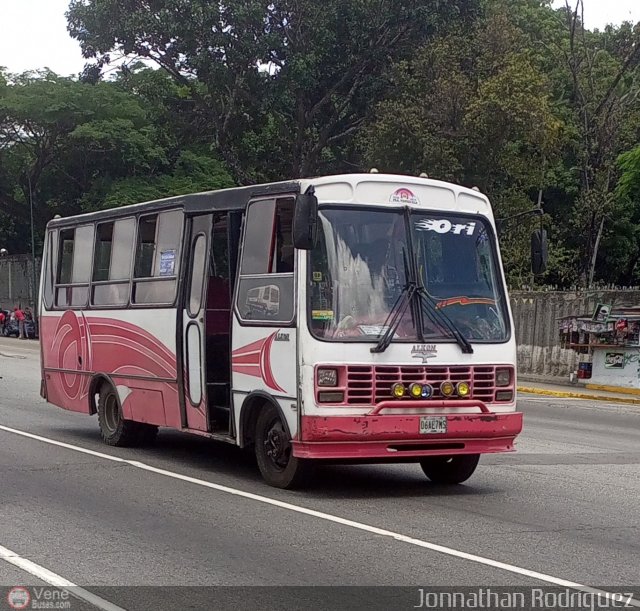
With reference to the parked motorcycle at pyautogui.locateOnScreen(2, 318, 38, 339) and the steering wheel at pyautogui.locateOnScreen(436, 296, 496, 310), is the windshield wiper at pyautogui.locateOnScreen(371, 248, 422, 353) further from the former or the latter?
the parked motorcycle at pyautogui.locateOnScreen(2, 318, 38, 339)

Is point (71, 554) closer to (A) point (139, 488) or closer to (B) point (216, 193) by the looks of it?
(A) point (139, 488)

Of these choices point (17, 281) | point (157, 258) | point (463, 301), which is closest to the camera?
point (463, 301)

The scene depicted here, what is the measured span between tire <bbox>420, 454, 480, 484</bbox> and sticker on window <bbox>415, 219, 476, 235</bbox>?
2177 millimetres

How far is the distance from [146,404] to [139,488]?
2.27m

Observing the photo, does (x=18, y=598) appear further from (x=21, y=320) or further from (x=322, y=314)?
(x=21, y=320)

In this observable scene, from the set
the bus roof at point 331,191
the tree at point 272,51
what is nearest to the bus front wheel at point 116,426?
the bus roof at point 331,191

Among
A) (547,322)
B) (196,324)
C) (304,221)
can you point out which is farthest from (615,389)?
(304,221)

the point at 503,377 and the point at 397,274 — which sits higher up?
the point at 397,274

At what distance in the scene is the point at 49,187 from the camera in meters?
56.1

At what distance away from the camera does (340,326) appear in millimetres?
9734

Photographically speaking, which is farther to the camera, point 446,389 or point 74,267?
point 74,267

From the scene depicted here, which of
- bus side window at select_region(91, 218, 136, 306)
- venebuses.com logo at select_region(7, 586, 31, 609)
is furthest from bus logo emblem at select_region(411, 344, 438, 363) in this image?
bus side window at select_region(91, 218, 136, 306)

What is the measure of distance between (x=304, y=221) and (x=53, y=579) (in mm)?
3816

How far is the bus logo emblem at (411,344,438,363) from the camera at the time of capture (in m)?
9.84
